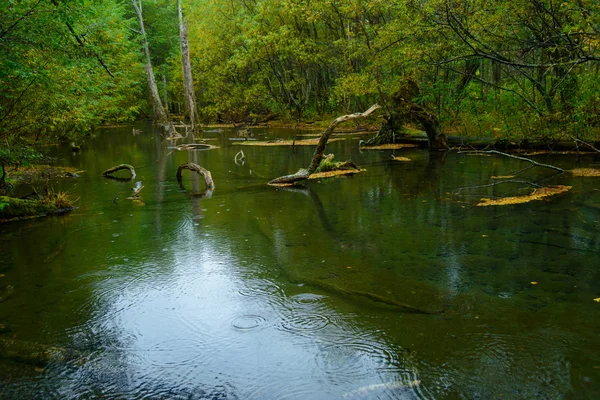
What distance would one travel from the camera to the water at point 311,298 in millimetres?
3857

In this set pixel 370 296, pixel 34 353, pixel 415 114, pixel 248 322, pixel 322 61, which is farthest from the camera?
pixel 322 61

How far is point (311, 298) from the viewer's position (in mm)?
5410

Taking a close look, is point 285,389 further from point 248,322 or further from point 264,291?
point 264,291

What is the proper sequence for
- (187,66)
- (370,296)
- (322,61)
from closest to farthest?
(370,296) < (322,61) < (187,66)

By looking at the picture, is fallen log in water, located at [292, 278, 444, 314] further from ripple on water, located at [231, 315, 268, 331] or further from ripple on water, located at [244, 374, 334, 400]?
ripple on water, located at [244, 374, 334, 400]

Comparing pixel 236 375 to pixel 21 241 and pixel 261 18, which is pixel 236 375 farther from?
pixel 261 18

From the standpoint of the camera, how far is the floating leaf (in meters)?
9.59

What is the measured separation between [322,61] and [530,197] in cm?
2435

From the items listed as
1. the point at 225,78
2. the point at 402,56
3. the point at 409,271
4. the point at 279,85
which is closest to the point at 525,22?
the point at 402,56

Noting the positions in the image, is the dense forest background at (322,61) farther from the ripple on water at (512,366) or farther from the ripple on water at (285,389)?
the ripple on water at (285,389)

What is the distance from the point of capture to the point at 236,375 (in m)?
3.98

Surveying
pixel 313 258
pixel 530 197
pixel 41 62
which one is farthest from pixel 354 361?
pixel 41 62

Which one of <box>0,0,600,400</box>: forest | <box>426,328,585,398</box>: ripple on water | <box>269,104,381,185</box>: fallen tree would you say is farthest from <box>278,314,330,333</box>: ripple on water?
<box>269,104,381,185</box>: fallen tree


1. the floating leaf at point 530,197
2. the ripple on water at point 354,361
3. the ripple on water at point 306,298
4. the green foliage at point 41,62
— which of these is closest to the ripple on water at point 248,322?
the ripple on water at point 306,298
